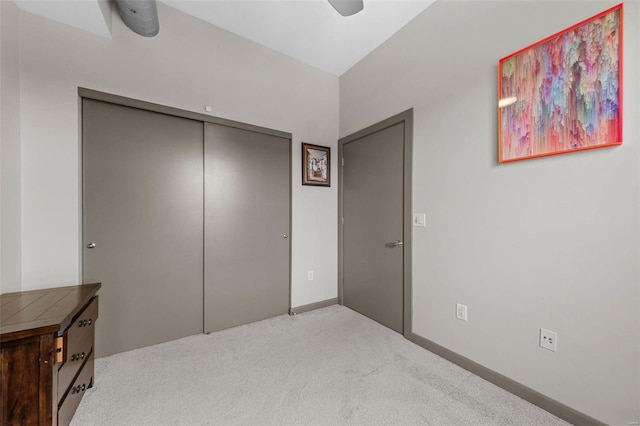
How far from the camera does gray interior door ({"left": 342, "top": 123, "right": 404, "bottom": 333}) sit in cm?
242

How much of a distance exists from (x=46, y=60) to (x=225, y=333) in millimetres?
2561

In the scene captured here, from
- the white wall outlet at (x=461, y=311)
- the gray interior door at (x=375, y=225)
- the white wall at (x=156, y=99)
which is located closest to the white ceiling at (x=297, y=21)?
the white wall at (x=156, y=99)

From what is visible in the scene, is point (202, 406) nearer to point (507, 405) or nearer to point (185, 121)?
point (507, 405)

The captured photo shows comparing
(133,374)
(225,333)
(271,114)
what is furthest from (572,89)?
(133,374)

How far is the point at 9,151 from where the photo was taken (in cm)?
155

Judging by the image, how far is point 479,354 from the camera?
177cm

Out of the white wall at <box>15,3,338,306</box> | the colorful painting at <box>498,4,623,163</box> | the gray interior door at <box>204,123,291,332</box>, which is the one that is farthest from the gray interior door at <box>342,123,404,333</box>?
the colorful painting at <box>498,4,623,163</box>

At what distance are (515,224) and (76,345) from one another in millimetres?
2685

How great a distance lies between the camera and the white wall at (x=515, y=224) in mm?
1210

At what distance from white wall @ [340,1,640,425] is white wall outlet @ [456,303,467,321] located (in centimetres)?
5

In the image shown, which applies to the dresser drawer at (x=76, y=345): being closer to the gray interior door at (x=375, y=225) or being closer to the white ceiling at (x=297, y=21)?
the white ceiling at (x=297, y=21)

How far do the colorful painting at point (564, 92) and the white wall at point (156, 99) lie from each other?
75.2 inches

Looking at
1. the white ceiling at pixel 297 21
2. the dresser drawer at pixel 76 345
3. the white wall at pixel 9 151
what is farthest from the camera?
the white ceiling at pixel 297 21

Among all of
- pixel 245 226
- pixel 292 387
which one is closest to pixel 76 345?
pixel 292 387
